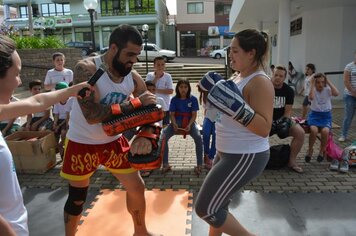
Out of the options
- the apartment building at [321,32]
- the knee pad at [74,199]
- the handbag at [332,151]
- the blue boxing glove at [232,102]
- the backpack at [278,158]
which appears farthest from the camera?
the apartment building at [321,32]

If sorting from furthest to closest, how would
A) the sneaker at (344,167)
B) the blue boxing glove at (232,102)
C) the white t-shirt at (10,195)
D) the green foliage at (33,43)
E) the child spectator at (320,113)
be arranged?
the green foliage at (33,43)
the child spectator at (320,113)
the sneaker at (344,167)
the blue boxing glove at (232,102)
the white t-shirt at (10,195)

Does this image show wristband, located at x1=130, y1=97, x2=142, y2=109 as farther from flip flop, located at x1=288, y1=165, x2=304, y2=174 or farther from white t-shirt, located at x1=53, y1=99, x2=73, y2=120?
white t-shirt, located at x1=53, y1=99, x2=73, y2=120

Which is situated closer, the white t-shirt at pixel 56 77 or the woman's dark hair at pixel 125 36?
the woman's dark hair at pixel 125 36

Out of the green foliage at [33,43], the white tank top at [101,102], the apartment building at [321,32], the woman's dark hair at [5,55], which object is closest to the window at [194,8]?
the green foliage at [33,43]

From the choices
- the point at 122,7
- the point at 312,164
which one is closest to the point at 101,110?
the point at 312,164

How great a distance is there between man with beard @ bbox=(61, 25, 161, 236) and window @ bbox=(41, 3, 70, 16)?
37.1 meters

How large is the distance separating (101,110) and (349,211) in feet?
9.01

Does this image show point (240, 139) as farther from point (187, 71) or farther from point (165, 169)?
point (187, 71)

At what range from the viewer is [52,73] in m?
5.89

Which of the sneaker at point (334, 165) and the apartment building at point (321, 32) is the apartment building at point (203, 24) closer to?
the apartment building at point (321, 32)

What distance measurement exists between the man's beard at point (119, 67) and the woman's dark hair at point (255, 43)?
83 cm

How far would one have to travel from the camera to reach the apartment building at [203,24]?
34781mm

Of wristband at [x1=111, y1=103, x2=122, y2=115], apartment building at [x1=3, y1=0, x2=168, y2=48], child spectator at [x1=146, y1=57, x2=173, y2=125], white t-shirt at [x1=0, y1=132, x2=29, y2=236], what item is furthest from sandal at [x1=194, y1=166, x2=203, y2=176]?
apartment building at [x1=3, y1=0, x2=168, y2=48]

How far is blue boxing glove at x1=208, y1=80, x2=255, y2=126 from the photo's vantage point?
6.34 feet
